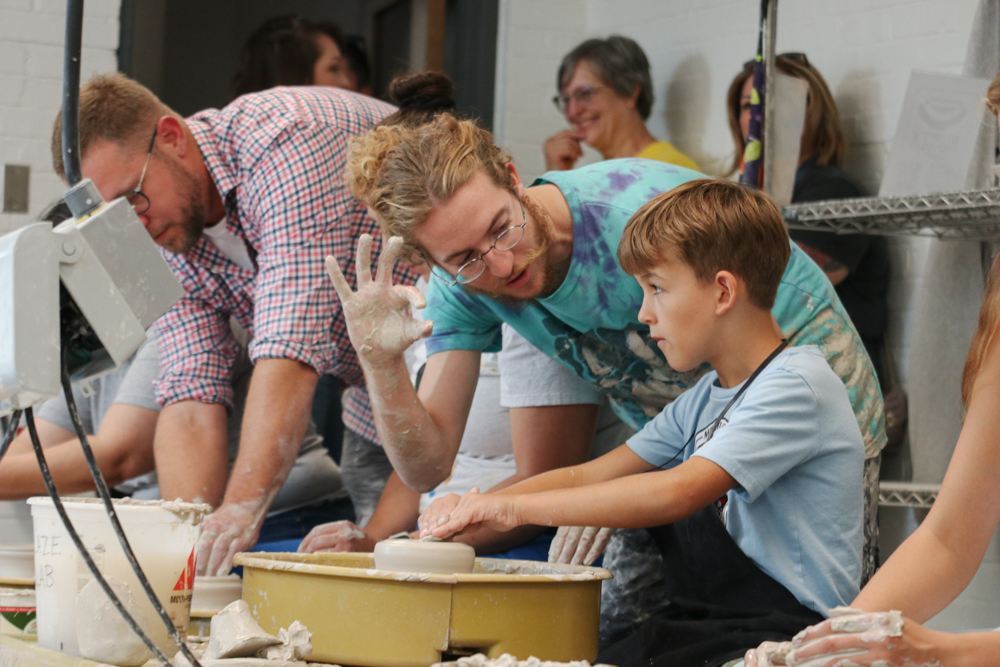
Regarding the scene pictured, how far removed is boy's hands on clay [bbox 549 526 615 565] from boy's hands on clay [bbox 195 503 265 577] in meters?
0.47

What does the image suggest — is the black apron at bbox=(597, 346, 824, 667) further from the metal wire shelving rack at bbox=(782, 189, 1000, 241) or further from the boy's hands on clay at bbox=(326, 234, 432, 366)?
the metal wire shelving rack at bbox=(782, 189, 1000, 241)

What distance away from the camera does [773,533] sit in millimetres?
1062

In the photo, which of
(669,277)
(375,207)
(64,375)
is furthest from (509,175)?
(64,375)

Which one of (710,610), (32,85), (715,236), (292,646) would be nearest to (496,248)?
(715,236)

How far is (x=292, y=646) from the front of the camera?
2.68 ft

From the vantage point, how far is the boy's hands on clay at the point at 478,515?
→ 1.05 metres

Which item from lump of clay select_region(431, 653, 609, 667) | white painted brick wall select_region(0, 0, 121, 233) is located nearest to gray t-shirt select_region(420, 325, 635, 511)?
lump of clay select_region(431, 653, 609, 667)

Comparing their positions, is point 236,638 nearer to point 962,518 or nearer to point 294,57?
point 962,518

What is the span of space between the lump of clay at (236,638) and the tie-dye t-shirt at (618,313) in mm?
695

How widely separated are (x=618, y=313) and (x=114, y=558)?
29.6 inches

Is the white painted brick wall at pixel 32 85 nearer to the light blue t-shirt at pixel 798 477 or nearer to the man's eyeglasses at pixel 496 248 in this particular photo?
the man's eyeglasses at pixel 496 248

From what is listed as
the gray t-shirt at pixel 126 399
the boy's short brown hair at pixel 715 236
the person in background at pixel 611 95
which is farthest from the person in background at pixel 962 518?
the person in background at pixel 611 95

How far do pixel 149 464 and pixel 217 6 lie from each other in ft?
9.36

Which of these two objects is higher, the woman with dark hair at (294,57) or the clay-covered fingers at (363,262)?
the woman with dark hair at (294,57)
